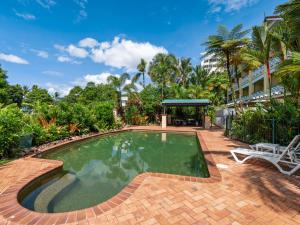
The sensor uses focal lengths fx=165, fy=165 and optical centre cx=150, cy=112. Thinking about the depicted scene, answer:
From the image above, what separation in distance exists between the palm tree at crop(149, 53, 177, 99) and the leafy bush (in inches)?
689

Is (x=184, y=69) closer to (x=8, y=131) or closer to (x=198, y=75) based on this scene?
(x=198, y=75)

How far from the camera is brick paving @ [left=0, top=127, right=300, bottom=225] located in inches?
105

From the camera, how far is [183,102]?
56.2ft

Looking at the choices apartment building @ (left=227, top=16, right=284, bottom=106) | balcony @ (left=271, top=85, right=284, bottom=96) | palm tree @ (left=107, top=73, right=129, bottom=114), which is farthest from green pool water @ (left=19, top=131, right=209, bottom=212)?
palm tree @ (left=107, top=73, right=129, bottom=114)

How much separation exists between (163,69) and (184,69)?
8383 millimetres

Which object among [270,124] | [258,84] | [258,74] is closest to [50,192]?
[270,124]

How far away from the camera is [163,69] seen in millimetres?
24016

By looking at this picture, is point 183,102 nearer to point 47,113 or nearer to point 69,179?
point 47,113

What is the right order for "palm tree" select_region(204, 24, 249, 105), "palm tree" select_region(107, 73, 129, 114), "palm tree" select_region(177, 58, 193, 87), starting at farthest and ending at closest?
"palm tree" select_region(177, 58, 193, 87)
"palm tree" select_region(107, 73, 129, 114)
"palm tree" select_region(204, 24, 249, 105)

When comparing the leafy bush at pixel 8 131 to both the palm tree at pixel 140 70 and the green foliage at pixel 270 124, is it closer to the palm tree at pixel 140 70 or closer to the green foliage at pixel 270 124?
the green foliage at pixel 270 124

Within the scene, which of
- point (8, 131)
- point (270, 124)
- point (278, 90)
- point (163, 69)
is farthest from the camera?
point (163, 69)

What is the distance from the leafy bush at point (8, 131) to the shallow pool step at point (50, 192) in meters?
3.05

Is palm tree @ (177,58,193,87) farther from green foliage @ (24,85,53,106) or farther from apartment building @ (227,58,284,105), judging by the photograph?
green foliage @ (24,85,53,106)

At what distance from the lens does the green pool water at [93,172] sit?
3.88m
